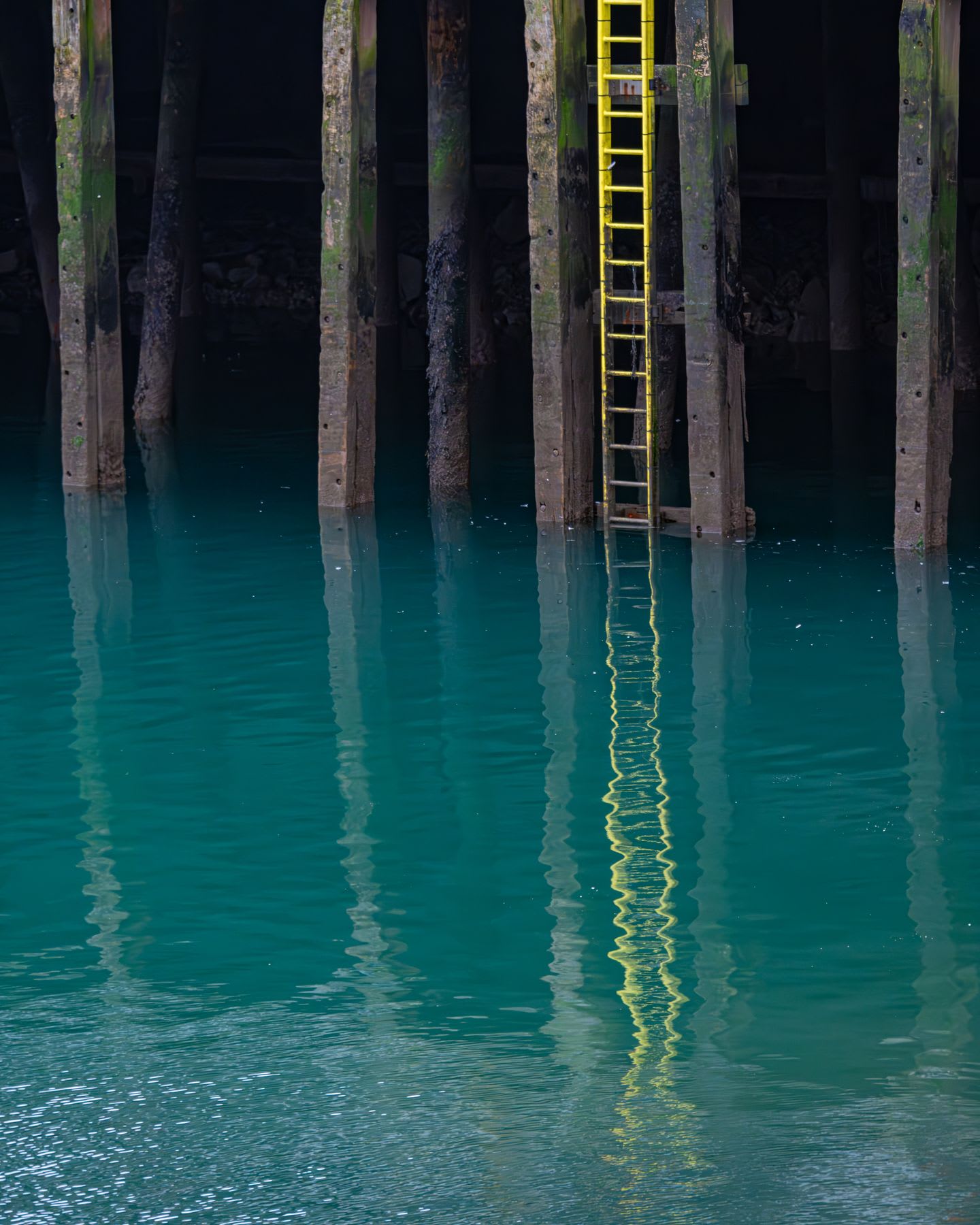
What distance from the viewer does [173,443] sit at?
626 inches

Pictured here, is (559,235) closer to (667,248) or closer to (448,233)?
(448,233)

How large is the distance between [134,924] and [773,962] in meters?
1.98

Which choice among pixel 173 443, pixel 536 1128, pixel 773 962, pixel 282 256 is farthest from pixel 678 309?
pixel 282 256

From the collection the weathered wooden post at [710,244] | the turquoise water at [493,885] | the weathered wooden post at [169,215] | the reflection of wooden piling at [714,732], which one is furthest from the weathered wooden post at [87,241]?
the reflection of wooden piling at [714,732]

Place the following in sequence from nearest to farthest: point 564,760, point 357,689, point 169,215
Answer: point 564,760 → point 357,689 → point 169,215

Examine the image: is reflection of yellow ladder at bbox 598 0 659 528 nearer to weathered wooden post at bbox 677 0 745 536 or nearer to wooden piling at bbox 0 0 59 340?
weathered wooden post at bbox 677 0 745 536

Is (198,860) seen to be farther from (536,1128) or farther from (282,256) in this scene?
(282,256)

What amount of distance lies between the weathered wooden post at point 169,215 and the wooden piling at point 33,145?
2483 mm

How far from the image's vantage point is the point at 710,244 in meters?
11.6

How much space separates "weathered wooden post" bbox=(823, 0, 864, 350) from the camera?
703 inches

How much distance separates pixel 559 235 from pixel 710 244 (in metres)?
0.86

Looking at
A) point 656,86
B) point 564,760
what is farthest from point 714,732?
point 656,86

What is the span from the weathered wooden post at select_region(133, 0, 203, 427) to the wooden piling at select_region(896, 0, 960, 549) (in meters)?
6.06

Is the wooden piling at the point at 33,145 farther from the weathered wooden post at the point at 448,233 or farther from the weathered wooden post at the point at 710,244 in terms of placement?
the weathered wooden post at the point at 710,244
